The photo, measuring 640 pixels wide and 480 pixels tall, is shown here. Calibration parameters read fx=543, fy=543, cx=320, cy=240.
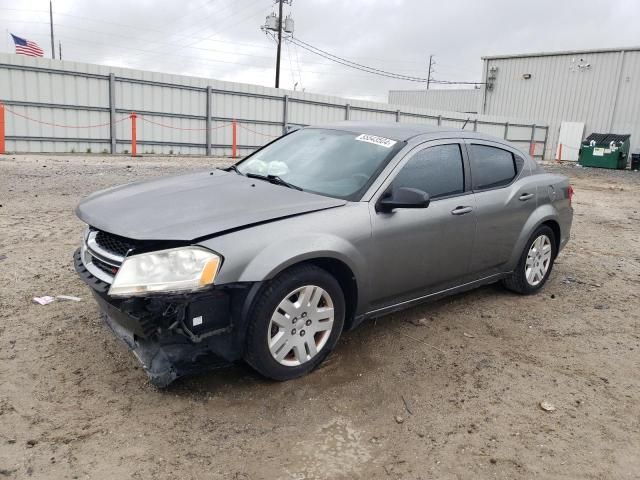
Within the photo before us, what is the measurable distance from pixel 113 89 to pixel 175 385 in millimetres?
16282

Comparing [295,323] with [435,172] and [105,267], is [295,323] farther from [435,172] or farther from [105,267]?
[435,172]

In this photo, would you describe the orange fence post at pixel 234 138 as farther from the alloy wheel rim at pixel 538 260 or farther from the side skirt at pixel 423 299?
the side skirt at pixel 423 299

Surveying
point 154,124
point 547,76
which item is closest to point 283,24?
point 547,76

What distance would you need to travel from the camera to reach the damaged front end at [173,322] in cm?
279

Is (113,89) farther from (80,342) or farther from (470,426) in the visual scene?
(470,426)

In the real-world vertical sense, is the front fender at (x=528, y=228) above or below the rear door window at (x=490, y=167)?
below

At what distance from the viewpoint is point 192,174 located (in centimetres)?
423

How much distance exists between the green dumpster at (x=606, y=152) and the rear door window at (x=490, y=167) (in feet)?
80.0

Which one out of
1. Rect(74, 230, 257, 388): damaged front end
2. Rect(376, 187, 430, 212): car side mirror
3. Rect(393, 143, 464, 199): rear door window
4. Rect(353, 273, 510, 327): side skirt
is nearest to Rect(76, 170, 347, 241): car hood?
Rect(74, 230, 257, 388): damaged front end

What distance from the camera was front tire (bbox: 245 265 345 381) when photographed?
9.89 feet

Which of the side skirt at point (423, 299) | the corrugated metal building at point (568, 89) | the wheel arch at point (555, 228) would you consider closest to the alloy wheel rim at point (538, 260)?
the wheel arch at point (555, 228)

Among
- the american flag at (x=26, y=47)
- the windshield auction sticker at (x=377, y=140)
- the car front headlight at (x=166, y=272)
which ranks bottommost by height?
the car front headlight at (x=166, y=272)

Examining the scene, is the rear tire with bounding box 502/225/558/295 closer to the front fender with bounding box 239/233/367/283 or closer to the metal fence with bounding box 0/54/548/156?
the front fender with bounding box 239/233/367/283

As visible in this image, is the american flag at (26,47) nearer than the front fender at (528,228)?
No
